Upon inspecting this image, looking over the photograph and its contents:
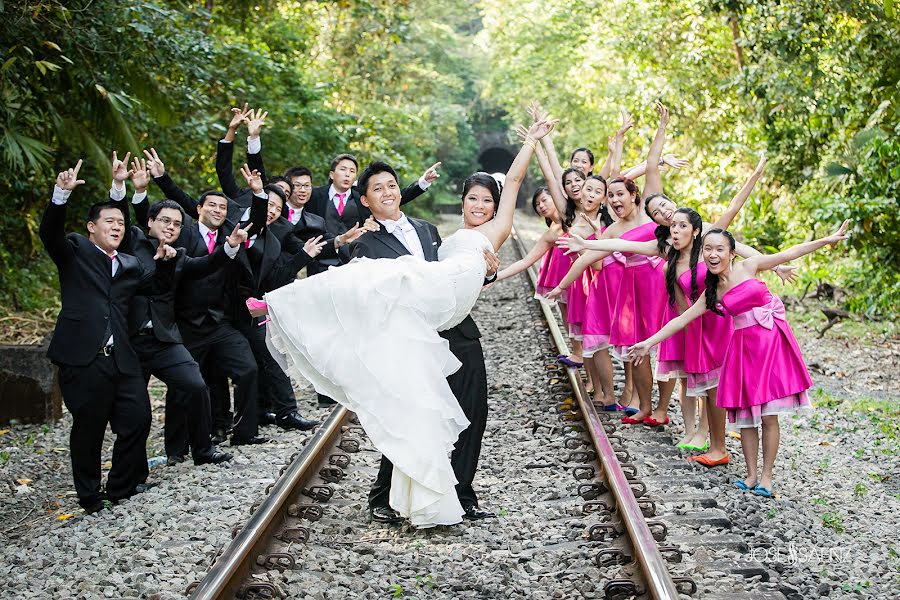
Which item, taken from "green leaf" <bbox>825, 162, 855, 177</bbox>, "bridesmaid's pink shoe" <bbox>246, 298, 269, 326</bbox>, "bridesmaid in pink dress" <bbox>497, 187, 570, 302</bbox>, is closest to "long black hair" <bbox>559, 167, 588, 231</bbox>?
"bridesmaid in pink dress" <bbox>497, 187, 570, 302</bbox>

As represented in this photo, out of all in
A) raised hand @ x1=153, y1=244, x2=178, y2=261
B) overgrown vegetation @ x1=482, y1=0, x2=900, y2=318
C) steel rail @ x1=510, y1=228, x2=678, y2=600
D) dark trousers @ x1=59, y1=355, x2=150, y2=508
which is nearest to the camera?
steel rail @ x1=510, y1=228, x2=678, y2=600

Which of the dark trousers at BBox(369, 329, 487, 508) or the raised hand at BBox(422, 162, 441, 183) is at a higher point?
the raised hand at BBox(422, 162, 441, 183)

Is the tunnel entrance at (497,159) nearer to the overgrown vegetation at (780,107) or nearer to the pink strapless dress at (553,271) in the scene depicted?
the overgrown vegetation at (780,107)

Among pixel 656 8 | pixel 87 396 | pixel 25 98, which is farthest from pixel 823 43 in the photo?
pixel 87 396

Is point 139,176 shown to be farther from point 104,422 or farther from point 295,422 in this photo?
point 295,422

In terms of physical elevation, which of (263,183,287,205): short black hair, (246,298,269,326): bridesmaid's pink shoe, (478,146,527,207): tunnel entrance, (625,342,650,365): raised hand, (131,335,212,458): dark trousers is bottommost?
(131,335,212,458): dark trousers

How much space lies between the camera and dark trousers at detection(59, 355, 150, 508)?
263 inches

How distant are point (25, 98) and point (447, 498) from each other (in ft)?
21.5

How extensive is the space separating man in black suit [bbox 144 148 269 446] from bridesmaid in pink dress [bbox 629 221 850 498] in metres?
3.23

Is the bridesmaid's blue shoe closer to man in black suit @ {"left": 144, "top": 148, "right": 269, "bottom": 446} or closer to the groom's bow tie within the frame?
the groom's bow tie

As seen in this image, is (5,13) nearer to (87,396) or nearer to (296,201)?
(296,201)

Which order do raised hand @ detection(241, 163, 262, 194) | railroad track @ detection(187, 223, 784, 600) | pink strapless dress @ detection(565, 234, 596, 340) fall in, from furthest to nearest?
pink strapless dress @ detection(565, 234, 596, 340) → raised hand @ detection(241, 163, 262, 194) → railroad track @ detection(187, 223, 784, 600)

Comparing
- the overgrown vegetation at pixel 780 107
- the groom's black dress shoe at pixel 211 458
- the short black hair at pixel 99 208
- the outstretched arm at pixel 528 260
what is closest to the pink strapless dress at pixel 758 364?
the outstretched arm at pixel 528 260

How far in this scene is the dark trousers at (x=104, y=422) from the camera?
263 inches
